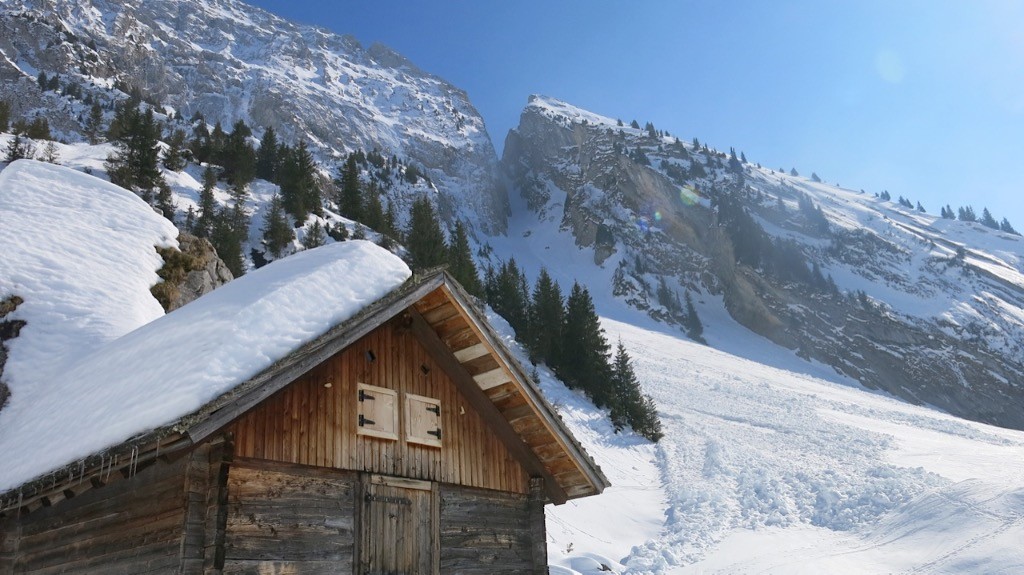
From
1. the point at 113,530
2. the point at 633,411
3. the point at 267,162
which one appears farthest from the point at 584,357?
the point at 113,530

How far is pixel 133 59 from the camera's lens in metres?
163

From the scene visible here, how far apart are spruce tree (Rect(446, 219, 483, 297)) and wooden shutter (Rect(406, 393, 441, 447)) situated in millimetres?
37920

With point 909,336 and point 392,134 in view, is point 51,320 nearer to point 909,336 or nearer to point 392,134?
point 909,336

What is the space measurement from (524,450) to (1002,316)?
400 ft

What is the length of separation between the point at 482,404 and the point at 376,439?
1.76 meters

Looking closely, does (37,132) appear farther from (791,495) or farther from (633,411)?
(791,495)

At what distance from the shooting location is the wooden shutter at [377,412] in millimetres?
8305

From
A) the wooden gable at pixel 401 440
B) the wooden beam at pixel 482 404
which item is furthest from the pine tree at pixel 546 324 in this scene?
the wooden gable at pixel 401 440

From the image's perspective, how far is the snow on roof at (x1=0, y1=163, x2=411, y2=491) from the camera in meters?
6.51

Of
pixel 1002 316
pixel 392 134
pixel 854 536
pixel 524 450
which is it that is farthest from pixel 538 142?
pixel 524 450

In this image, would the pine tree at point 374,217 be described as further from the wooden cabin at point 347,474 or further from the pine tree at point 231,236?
the wooden cabin at point 347,474

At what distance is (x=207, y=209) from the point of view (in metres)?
41.8

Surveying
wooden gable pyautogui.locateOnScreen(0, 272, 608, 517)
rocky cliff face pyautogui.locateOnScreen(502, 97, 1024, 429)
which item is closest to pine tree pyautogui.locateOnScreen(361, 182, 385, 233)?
wooden gable pyautogui.locateOnScreen(0, 272, 608, 517)

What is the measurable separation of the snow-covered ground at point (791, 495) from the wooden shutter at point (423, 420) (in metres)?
11.1
